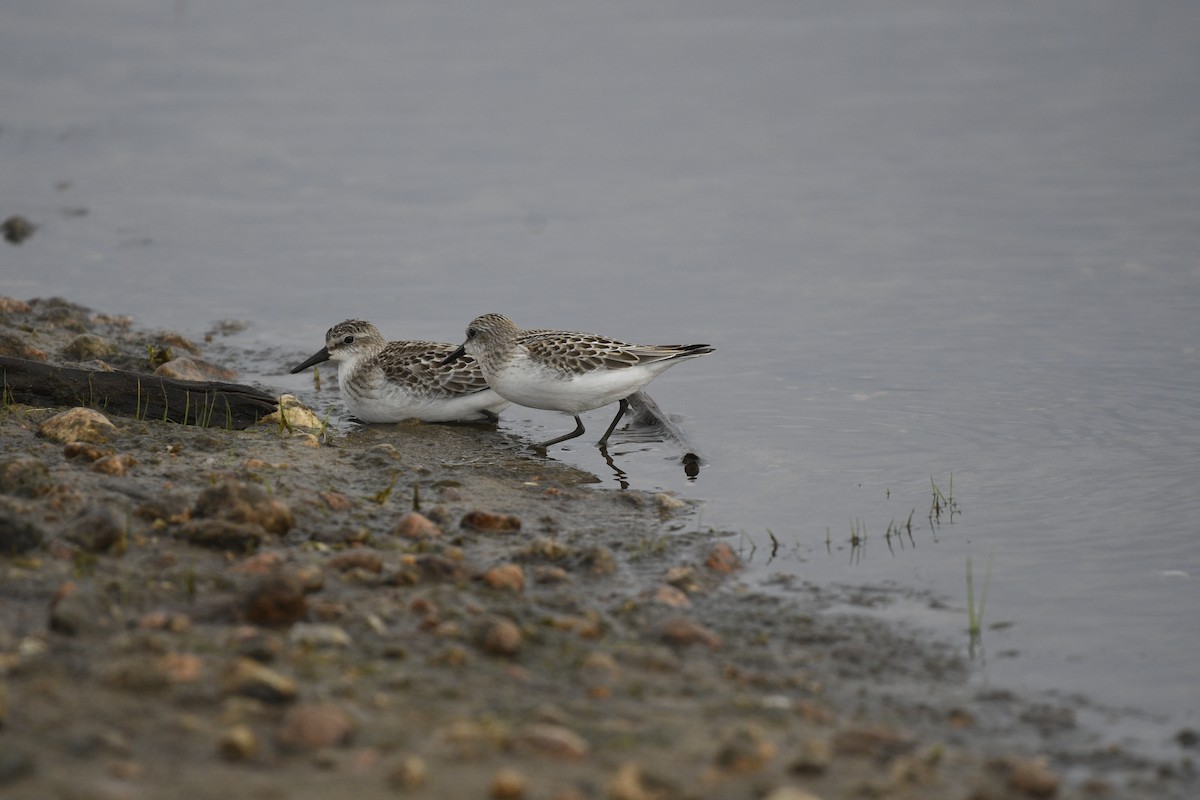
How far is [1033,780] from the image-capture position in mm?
4777

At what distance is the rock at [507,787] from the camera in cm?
430

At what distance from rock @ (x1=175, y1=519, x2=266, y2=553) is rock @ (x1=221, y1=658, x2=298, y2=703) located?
1710 mm

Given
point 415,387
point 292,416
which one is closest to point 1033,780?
point 292,416

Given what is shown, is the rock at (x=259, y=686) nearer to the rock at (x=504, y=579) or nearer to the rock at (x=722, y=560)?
the rock at (x=504, y=579)

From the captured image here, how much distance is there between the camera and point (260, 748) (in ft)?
14.7

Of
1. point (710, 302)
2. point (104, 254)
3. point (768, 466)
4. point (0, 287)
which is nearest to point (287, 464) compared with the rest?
point (768, 466)

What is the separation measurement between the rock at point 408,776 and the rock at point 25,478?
346cm

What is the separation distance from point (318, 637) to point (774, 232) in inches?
447

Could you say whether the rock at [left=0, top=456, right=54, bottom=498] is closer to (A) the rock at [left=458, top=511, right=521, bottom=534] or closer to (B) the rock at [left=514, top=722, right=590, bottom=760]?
(A) the rock at [left=458, top=511, right=521, bottom=534]

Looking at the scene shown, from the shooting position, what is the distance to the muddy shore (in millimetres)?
4477

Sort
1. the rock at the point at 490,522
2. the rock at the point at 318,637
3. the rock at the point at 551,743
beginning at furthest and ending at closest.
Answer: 1. the rock at the point at 490,522
2. the rock at the point at 318,637
3. the rock at the point at 551,743

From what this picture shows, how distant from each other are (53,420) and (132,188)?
35.1ft

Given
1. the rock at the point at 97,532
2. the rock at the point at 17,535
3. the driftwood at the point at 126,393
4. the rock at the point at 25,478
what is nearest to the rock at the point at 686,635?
the rock at the point at 97,532

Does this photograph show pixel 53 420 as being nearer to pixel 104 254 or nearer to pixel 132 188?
pixel 104 254
